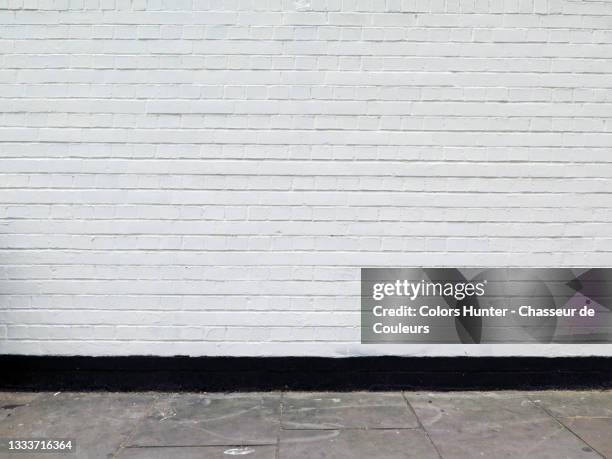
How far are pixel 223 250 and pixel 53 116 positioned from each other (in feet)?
6.45

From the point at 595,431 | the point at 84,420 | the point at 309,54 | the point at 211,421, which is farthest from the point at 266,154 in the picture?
the point at 595,431

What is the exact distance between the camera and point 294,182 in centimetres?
427

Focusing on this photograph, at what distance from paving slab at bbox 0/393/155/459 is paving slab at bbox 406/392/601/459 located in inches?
92.4

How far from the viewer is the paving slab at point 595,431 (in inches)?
131

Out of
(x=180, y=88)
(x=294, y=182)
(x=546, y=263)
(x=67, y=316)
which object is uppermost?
(x=180, y=88)

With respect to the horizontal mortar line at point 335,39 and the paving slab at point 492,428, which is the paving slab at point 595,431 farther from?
the horizontal mortar line at point 335,39

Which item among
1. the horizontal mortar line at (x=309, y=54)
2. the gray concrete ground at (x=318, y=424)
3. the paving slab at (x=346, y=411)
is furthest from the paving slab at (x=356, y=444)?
the horizontal mortar line at (x=309, y=54)

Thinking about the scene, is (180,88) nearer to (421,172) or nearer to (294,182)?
(294,182)

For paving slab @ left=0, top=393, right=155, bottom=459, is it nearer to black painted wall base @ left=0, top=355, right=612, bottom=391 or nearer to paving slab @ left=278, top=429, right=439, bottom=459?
black painted wall base @ left=0, top=355, right=612, bottom=391

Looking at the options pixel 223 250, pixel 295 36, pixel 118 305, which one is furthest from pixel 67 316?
pixel 295 36

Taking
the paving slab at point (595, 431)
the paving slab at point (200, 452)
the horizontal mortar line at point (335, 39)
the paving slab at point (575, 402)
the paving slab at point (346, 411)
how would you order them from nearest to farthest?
the paving slab at point (200, 452) → the paving slab at point (595, 431) → the paving slab at point (346, 411) → the paving slab at point (575, 402) → the horizontal mortar line at point (335, 39)

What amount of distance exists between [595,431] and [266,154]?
11.3 ft

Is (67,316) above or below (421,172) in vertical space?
below

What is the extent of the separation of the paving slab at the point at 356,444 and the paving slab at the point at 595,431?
1168 millimetres
